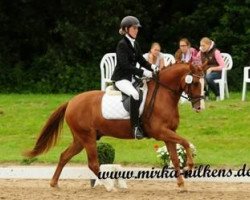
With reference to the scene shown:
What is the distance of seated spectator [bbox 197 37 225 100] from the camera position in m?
16.2

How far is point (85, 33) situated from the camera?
2381 cm

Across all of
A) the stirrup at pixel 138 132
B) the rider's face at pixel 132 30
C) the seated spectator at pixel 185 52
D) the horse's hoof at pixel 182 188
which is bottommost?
the horse's hoof at pixel 182 188

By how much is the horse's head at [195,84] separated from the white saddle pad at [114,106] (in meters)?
0.57

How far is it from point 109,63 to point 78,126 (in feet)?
27.2

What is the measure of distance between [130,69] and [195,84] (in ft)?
2.71

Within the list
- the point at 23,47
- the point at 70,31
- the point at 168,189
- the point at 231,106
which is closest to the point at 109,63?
the point at 231,106

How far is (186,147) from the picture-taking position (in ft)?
31.8

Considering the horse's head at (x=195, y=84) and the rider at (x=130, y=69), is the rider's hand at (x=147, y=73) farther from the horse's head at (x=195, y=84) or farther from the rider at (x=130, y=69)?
the horse's head at (x=195, y=84)

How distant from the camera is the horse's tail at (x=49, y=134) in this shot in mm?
10875

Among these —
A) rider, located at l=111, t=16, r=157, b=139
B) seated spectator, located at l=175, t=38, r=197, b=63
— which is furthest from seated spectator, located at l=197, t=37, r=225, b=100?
rider, located at l=111, t=16, r=157, b=139

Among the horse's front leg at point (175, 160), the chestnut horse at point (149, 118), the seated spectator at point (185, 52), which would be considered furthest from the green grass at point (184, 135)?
the horse's front leg at point (175, 160)

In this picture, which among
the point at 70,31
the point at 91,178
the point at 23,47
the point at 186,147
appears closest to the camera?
the point at 186,147

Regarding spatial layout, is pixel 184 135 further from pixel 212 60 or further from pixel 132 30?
pixel 132 30

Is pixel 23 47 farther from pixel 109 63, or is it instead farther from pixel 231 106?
pixel 231 106
